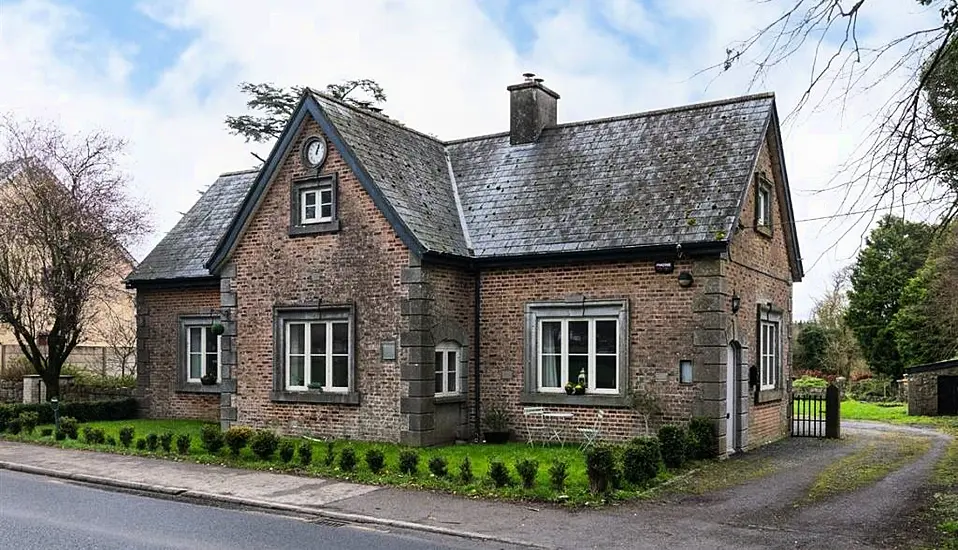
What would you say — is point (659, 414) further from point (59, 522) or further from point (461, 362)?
point (59, 522)

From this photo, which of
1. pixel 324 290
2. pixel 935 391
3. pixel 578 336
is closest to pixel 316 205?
pixel 324 290

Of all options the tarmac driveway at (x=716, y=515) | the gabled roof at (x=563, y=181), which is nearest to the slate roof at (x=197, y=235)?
the gabled roof at (x=563, y=181)

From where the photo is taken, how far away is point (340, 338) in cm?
1914

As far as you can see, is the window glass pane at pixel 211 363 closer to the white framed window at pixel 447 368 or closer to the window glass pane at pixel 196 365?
the window glass pane at pixel 196 365

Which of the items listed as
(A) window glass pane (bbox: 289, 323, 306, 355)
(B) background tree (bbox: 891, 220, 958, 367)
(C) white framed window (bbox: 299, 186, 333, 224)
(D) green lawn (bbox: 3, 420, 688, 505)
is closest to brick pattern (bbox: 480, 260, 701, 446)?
(D) green lawn (bbox: 3, 420, 688, 505)

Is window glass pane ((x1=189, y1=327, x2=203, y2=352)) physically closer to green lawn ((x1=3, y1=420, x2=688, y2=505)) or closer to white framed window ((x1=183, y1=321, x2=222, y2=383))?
white framed window ((x1=183, y1=321, x2=222, y2=383))

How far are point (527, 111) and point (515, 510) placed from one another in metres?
12.3

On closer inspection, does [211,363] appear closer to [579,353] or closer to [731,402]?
[579,353]

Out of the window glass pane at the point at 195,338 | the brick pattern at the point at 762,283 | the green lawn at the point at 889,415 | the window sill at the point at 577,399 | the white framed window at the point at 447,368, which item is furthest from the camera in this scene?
the green lawn at the point at 889,415

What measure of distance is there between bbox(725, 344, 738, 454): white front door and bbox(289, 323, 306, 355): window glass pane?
890cm

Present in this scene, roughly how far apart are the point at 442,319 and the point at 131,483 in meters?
6.80

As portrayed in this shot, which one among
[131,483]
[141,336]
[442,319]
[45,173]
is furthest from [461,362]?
[45,173]

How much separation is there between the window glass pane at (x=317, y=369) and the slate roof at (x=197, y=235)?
5354 millimetres

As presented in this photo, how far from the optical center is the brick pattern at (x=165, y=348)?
23973mm
